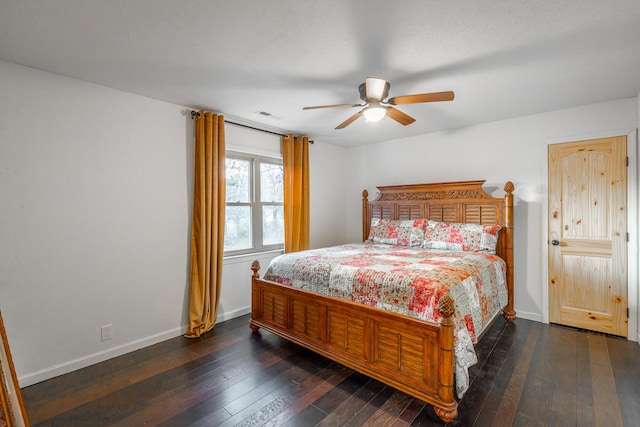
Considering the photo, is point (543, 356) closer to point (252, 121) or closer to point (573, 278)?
point (573, 278)

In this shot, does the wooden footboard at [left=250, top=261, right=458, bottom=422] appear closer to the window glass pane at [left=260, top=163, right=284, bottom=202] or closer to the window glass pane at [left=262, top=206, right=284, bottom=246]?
the window glass pane at [left=262, top=206, right=284, bottom=246]

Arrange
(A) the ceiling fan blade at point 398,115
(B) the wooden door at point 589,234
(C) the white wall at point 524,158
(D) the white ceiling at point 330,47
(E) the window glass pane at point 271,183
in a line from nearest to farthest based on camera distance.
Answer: (D) the white ceiling at point 330,47 → (A) the ceiling fan blade at point 398,115 → (B) the wooden door at point 589,234 → (C) the white wall at point 524,158 → (E) the window glass pane at point 271,183

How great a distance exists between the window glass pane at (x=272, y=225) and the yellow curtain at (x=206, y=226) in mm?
853

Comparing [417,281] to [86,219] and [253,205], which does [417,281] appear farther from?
[86,219]

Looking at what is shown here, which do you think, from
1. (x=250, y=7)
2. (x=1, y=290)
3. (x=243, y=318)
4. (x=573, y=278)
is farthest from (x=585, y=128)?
(x=1, y=290)

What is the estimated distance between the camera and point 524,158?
3.56 meters

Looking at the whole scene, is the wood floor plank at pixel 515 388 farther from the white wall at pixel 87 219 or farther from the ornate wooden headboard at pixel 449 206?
the white wall at pixel 87 219

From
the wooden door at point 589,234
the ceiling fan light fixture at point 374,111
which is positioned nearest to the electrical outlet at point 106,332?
the ceiling fan light fixture at point 374,111

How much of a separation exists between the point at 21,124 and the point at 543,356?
4.69 m

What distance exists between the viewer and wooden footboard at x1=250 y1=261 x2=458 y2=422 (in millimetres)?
1847

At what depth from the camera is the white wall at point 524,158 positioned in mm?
3146

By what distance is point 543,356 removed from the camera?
2.63 meters

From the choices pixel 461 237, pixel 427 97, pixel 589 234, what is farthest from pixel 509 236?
pixel 427 97

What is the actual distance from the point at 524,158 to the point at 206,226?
377cm
